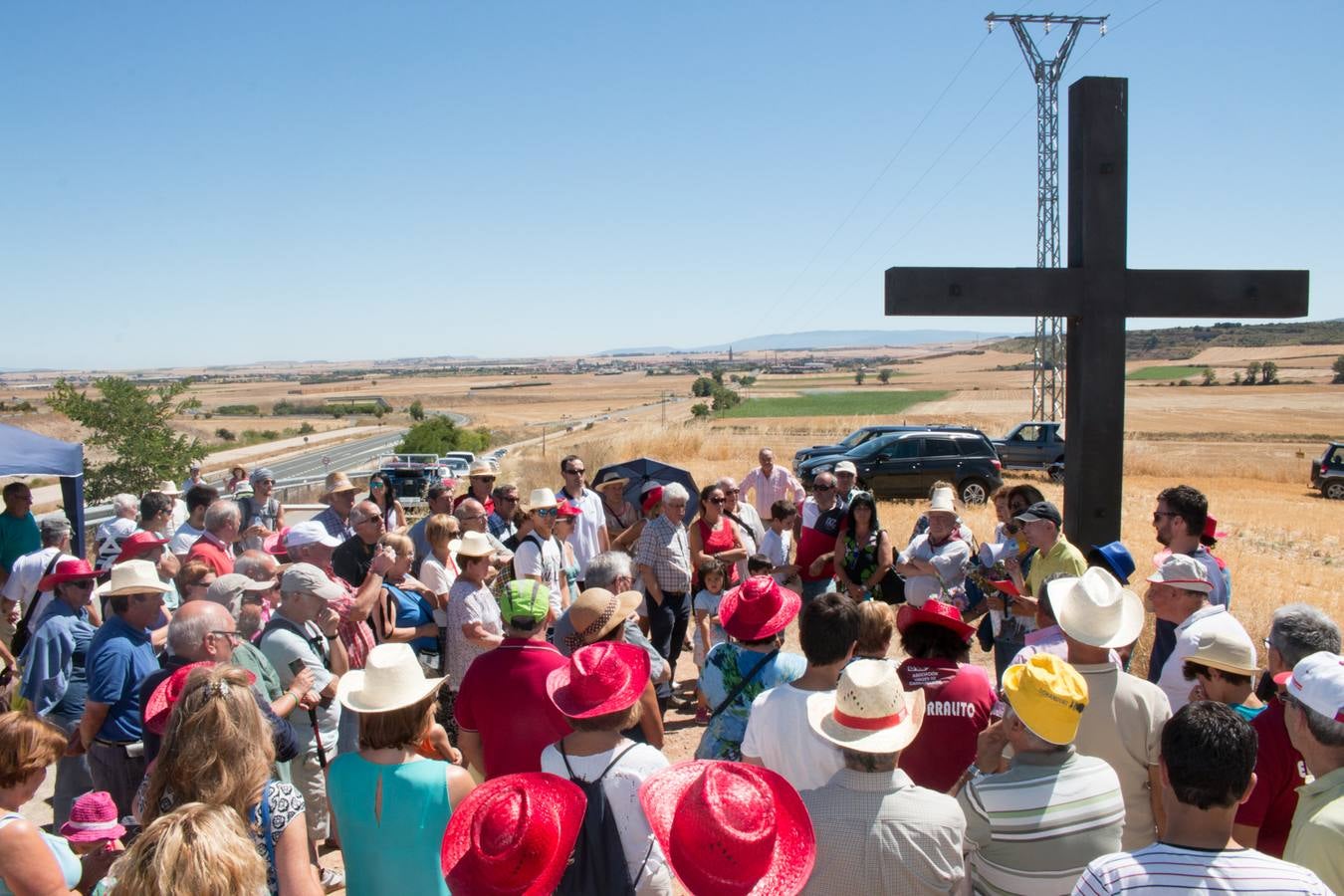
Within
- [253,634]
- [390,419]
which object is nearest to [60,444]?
[253,634]

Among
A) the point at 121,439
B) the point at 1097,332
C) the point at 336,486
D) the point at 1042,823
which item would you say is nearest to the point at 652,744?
the point at 1042,823

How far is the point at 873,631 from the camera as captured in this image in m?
3.39

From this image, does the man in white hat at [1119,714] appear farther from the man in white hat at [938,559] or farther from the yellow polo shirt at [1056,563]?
the man in white hat at [938,559]

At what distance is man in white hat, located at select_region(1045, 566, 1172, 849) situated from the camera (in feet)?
9.41

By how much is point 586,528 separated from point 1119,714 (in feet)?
15.1

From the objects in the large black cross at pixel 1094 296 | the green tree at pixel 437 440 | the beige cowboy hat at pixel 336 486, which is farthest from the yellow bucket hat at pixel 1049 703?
the green tree at pixel 437 440

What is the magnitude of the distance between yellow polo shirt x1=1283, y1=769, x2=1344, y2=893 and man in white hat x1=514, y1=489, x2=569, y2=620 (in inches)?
163

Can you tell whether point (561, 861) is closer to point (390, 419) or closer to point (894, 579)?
point (894, 579)

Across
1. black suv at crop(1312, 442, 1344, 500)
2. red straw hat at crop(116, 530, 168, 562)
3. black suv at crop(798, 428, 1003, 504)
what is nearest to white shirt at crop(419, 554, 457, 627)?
red straw hat at crop(116, 530, 168, 562)

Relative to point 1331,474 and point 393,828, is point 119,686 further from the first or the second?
point 1331,474

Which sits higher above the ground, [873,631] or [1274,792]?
[873,631]

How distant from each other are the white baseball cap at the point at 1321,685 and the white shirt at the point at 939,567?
11.0 feet

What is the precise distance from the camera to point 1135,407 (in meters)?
60.0

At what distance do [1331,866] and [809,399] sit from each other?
286ft
